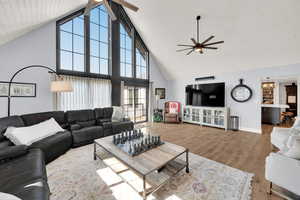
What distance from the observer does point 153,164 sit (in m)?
1.65

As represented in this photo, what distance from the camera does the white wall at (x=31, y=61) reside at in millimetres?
3141

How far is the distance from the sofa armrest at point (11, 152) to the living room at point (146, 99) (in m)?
0.01

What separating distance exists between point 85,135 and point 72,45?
3211mm

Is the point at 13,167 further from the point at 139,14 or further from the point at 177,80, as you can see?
the point at 177,80

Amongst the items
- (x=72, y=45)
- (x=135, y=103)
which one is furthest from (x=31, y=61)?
(x=135, y=103)

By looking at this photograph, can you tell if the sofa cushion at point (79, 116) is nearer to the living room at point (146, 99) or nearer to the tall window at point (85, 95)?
the living room at point (146, 99)

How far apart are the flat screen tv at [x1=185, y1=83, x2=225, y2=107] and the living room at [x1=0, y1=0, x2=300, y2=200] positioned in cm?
5

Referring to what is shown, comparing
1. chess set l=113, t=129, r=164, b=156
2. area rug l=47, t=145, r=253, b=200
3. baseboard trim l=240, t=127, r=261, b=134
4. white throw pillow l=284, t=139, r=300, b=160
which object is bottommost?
area rug l=47, t=145, r=253, b=200

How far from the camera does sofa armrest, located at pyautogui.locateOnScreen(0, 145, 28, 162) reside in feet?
5.45

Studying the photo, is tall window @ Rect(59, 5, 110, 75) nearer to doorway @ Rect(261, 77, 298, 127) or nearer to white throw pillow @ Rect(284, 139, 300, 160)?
white throw pillow @ Rect(284, 139, 300, 160)

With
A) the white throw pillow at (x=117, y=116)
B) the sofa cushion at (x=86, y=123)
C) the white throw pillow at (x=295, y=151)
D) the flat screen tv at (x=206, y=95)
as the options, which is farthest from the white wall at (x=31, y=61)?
the flat screen tv at (x=206, y=95)

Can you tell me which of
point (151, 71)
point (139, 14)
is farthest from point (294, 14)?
point (151, 71)

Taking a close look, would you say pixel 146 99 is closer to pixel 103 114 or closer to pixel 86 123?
pixel 103 114

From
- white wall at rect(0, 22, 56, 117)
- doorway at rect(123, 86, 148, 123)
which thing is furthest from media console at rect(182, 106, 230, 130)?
white wall at rect(0, 22, 56, 117)
